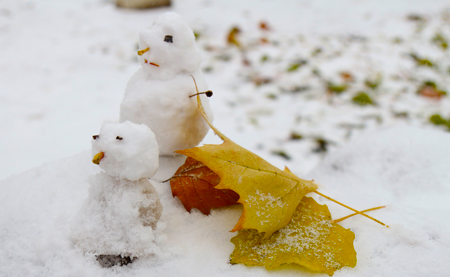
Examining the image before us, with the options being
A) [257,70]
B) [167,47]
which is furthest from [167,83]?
[257,70]

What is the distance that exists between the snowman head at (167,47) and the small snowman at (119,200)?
25 centimetres

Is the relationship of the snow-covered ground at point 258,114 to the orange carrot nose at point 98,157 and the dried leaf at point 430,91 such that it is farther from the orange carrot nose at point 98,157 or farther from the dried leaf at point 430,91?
the orange carrot nose at point 98,157

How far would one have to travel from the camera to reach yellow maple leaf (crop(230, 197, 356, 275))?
707 millimetres

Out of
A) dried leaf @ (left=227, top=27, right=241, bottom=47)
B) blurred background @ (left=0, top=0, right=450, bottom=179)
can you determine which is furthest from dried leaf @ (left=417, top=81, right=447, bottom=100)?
dried leaf @ (left=227, top=27, right=241, bottom=47)

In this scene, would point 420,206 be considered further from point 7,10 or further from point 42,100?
point 7,10

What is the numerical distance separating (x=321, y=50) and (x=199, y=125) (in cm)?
215

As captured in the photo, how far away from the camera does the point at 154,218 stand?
2.53 ft

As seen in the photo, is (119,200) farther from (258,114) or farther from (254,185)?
(258,114)

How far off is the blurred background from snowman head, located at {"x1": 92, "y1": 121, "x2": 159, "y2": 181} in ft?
2.37

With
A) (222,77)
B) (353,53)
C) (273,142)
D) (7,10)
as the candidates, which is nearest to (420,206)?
(273,142)

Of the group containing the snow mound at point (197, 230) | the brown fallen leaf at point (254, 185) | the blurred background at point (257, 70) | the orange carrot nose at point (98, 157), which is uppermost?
the orange carrot nose at point (98, 157)

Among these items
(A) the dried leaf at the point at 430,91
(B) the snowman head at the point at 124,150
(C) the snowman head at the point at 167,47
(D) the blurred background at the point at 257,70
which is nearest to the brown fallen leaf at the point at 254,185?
(B) the snowman head at the point at 124,150

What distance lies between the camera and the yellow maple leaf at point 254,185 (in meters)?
0.73

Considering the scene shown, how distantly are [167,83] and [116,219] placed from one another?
0.39 m
